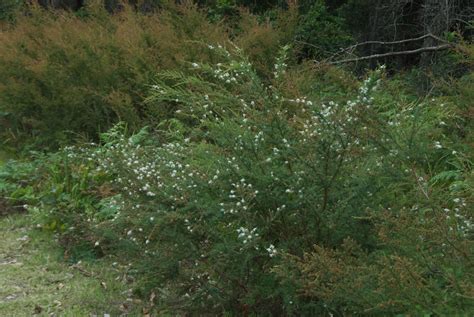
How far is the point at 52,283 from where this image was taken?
256 inches

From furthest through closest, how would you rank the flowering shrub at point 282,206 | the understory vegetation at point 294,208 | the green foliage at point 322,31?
1. the green foliage at point 322,31
2. the flowering shrub at point 282,206
3. the understory vegetation at point 294,208

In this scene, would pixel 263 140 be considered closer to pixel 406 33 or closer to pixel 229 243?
pixel 229 243

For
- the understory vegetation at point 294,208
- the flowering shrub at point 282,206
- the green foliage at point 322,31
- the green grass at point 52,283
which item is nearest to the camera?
the understory vegetation at point 294,208

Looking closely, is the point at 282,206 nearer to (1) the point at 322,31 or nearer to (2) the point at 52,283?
(2) the point at 52,283

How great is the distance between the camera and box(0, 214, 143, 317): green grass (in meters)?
5.88

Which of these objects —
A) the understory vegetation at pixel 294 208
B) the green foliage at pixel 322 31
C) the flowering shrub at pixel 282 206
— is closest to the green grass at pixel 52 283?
the understory vegetation at pixel 294 208

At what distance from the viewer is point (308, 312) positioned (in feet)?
15.5

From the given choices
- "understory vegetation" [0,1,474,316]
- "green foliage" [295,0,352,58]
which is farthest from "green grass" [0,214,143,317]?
"green foliage" [295,0,352,58]

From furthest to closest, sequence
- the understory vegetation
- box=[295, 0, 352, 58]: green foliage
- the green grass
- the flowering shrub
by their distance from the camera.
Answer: box=[295, 0, 352, 58]: green foliage → the green grass → the flowering shrub → the understory vegetation

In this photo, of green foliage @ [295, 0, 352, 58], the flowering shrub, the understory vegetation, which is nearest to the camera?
the understory vegetation

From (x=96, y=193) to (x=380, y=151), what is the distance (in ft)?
12.9

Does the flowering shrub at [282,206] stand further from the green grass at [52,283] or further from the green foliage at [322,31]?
the green foliage at [322,31]

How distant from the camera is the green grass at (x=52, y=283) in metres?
5.88

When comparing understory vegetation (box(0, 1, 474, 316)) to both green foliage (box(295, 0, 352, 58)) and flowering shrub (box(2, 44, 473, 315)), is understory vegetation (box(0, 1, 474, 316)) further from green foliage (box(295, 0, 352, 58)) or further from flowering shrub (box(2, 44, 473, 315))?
green foliage (box(295, 0, 352, 58))
